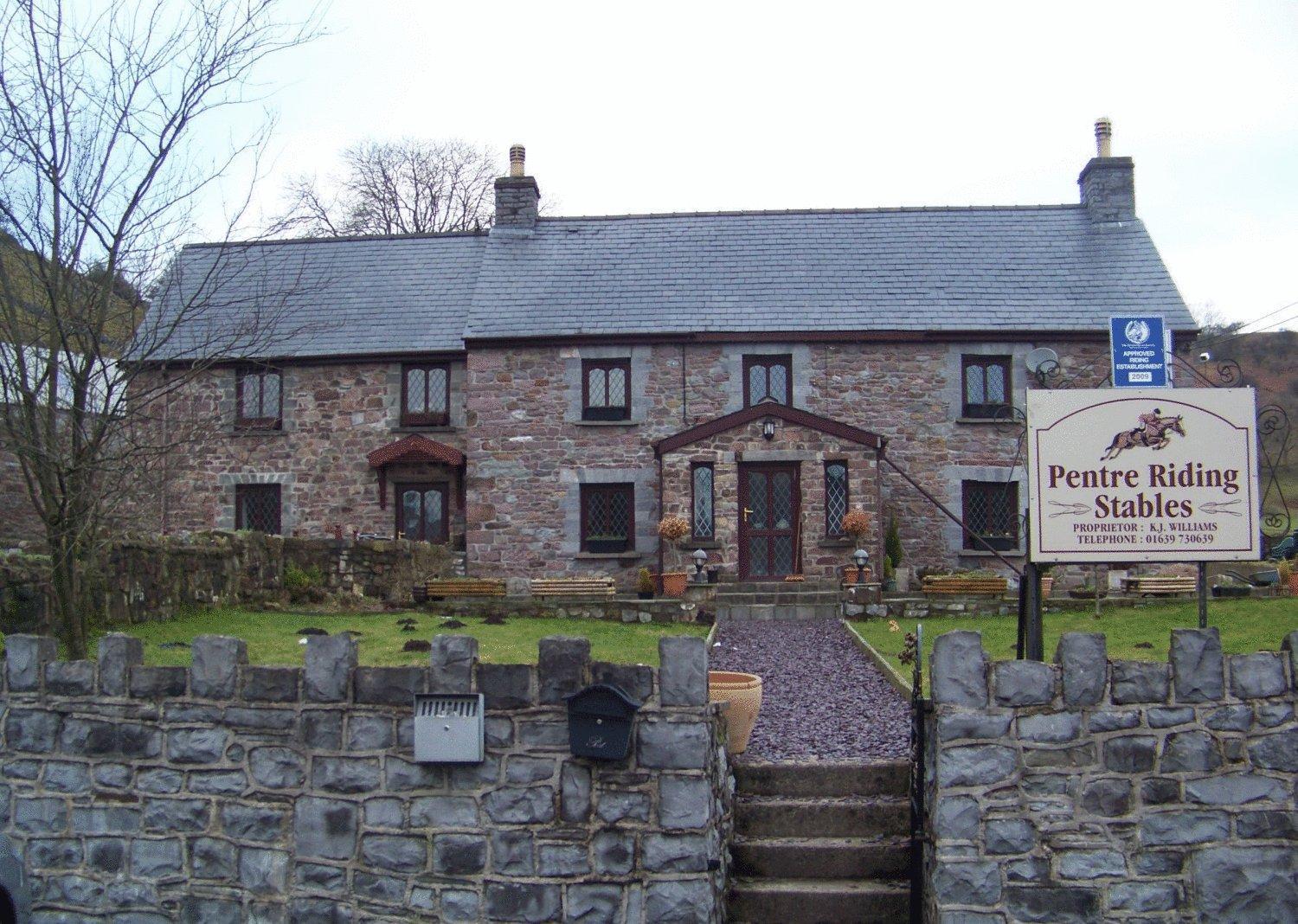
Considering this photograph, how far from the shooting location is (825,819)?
7.52 m

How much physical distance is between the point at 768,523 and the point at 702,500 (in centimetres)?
124

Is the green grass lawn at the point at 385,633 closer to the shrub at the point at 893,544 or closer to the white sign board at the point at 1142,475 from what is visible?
the white sign board at the point at 1142,475

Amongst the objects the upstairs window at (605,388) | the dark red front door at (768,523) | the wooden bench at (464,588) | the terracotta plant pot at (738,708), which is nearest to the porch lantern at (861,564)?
the dark red front door at (768,523)

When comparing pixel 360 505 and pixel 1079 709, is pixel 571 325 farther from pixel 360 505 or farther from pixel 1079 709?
pixel 1079 709

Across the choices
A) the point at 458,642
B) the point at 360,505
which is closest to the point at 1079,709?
the point at 458,642

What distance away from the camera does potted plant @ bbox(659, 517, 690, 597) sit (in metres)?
19.5

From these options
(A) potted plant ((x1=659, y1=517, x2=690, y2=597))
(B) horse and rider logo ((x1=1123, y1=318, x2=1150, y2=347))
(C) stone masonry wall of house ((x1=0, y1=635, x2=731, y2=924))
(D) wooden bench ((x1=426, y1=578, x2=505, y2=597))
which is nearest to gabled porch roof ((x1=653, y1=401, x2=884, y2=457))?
(A) potted plant ((x1=659, y1=517, x2=690, y2=597))

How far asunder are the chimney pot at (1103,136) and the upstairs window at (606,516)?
12812 millimetres

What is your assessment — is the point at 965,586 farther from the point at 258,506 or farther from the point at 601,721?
the point at 258,506

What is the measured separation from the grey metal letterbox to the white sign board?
12.4 ft

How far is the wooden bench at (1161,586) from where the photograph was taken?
1692 centimetres

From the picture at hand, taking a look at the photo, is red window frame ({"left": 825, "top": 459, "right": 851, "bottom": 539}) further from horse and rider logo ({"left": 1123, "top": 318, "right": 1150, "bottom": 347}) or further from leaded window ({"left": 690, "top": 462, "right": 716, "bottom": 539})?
horse and rider logo ({"left": 1123, "top": 318, "right": 1150, "bottom": 347})

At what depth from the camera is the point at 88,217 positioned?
32.2 feet

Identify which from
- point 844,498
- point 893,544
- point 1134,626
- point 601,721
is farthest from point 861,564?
point 601,721
